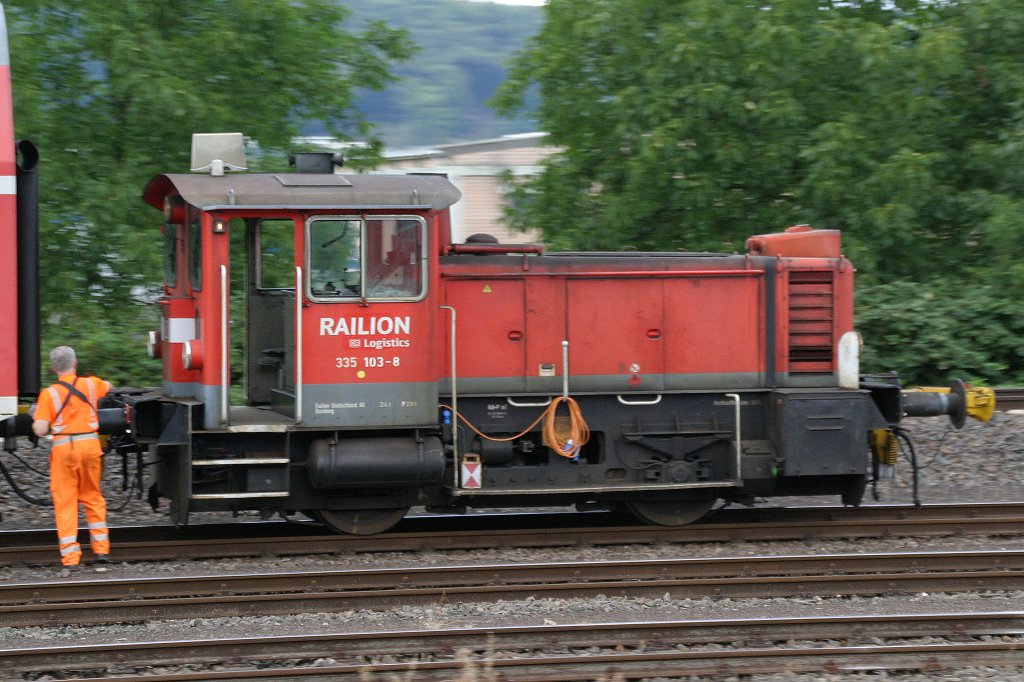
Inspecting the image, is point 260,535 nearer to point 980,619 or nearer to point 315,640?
point 315,640

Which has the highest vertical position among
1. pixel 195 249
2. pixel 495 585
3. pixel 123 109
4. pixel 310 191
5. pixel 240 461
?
pixel 123 109

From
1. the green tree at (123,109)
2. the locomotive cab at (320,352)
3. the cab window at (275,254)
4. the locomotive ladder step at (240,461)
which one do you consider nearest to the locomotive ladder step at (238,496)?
the locomotive cab at (320,352)

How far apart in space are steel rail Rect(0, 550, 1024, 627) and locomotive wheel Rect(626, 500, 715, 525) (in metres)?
1.36

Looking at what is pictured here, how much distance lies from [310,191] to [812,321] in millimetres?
4411

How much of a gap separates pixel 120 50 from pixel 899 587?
11.4m

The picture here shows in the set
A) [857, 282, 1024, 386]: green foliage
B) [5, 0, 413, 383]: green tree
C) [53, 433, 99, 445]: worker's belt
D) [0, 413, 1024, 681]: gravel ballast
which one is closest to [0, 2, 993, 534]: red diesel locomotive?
[53, 433, 99, 445]: worker's belt

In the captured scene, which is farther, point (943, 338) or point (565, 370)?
point (943, 338)

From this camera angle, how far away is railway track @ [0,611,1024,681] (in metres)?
6.25

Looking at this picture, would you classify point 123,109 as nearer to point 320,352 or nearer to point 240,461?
point 320,352

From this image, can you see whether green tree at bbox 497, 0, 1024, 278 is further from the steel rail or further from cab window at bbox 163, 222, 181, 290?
the steel rail

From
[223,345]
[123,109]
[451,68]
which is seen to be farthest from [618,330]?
[451,68]

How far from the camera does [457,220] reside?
25172 millimetres

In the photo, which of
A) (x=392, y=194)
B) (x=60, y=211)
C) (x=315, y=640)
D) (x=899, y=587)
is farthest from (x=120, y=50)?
(x=899, y=587)

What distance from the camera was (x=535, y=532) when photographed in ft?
30.6
